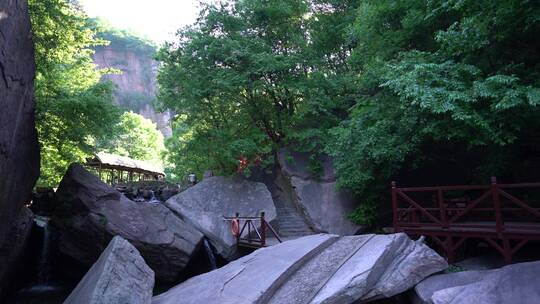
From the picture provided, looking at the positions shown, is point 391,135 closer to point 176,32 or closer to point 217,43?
point 217,43

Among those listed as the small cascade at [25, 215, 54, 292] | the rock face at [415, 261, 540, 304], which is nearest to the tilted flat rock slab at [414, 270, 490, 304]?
the rock face at [415, 261, 540, 304]

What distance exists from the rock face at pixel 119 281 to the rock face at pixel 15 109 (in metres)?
3.10

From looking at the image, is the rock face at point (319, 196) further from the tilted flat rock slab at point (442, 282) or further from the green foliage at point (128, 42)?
the green foliage at point (128, 42)

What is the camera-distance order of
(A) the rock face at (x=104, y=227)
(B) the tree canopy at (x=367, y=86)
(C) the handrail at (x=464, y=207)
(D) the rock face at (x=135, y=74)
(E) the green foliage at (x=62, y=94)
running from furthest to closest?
1. (D) the rock face at (x=135, y=74)
2. (A) the rock face at (x=104, y=227)
3. (E) the green foliage at (x=62, y=94)
4. (B) the tree canopy at (x=367, y=86)
5. (C) the handrail at (x=464, y=207)

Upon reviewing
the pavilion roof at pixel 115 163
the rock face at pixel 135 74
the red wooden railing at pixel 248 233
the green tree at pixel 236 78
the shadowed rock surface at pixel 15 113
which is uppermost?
the rock face at pixel 135 74

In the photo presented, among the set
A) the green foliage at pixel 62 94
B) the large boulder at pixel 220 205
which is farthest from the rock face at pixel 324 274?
the green foliage at pixel 62 94

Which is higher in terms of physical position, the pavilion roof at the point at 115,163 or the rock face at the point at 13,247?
the pavilion roof at the point at 115,163

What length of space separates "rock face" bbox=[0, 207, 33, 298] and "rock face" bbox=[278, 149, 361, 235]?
9337mm

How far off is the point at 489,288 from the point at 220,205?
1128 cm

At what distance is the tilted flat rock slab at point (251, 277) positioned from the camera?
6310 millimetres

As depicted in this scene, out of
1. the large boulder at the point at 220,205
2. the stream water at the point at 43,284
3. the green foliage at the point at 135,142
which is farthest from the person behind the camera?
the green foliage at the point at 135,142

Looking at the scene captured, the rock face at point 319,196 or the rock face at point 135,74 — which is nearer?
the rock face at point 319,196

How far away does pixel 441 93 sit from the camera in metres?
7.41

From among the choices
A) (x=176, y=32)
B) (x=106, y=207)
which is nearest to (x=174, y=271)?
(x=106, y=207)
